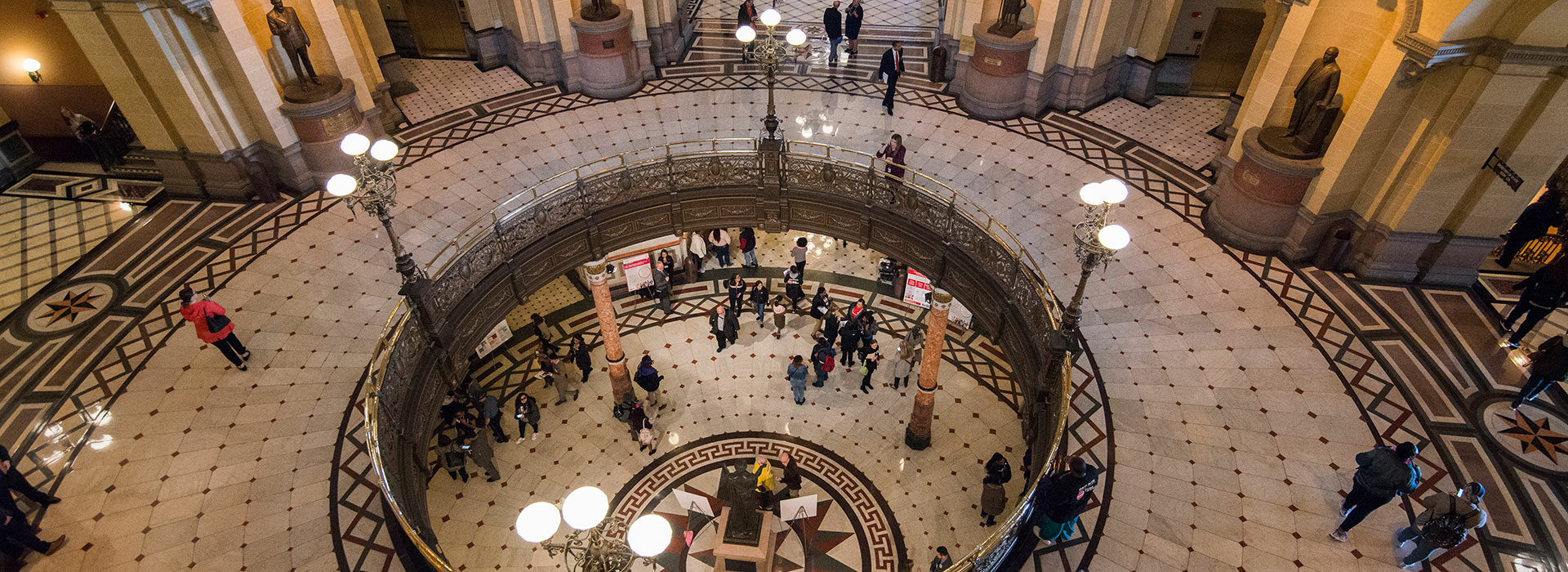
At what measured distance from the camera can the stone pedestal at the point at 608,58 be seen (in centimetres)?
1389

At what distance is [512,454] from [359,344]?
2579 millimetres

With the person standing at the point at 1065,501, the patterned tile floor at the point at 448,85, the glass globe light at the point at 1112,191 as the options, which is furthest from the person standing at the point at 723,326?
the patterned tile floor at the point at 448,85

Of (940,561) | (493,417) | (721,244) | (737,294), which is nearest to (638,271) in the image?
(721,244)

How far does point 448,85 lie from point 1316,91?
48.3ft

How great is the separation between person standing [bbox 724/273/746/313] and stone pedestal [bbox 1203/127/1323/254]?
23.4 ft

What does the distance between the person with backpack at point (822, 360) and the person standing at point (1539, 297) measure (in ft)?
27.9

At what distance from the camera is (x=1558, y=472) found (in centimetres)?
791

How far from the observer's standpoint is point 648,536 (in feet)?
15.6

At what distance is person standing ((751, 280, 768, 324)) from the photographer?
12.5 metres

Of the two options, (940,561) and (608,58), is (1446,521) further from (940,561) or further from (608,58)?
(608,58)

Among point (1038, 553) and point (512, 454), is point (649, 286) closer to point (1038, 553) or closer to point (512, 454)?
point (512, 454)

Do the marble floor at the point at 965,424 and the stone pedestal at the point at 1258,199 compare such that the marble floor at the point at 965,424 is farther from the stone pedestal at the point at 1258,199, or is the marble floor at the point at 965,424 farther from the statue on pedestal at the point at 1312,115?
the statue on pedestal at the point at 1312,115

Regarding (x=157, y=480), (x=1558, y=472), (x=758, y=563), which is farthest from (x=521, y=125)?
(x=1558, y=472)

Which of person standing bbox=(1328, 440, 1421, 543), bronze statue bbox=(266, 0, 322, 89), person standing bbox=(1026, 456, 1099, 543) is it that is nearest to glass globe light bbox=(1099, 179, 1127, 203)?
person standing bbox=(1026, 456, 1099, 543)
